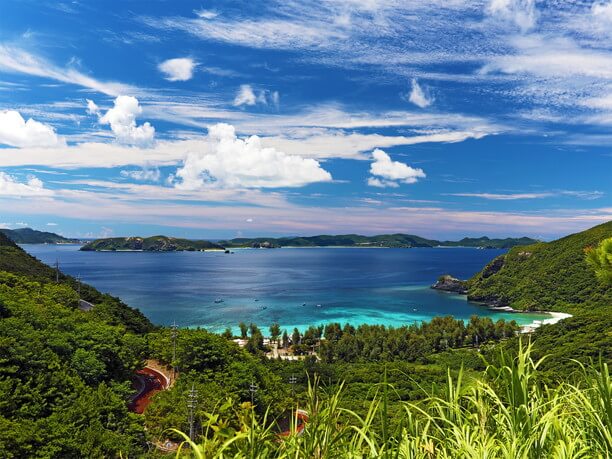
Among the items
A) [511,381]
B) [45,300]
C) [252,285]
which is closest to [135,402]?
[45,300]

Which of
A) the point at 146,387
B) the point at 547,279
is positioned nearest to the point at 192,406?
the point at 146,387

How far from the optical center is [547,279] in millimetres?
76188

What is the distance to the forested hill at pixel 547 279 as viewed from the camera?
225 ft

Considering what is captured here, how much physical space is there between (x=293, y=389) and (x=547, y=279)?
76.6 m

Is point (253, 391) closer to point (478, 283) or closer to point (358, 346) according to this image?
point (358, 346)

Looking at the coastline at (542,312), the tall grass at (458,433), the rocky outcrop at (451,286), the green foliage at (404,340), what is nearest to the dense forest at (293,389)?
the tall grass at (458,433)

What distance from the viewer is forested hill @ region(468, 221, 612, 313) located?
6850 centimetres

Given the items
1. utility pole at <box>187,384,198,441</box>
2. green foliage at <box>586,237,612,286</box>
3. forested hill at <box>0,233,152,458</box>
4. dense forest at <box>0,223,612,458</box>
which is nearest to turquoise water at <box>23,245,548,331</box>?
dense forest at <box>0,223,612,458</box>

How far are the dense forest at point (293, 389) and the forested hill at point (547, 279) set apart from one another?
28893 mm

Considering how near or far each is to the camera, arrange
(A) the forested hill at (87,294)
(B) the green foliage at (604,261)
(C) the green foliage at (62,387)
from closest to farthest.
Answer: (B) the green foliage at (604,261), (C) the green foliage at (62,387), (A) the forested hill at (87,294)

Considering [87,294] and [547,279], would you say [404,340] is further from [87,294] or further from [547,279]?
[547,279]

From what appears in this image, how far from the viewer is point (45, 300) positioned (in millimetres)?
24188

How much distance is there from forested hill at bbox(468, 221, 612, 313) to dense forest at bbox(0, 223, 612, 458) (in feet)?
94.8

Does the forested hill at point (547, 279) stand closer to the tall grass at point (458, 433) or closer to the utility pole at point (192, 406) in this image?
the utility pole at point (192, 406)
